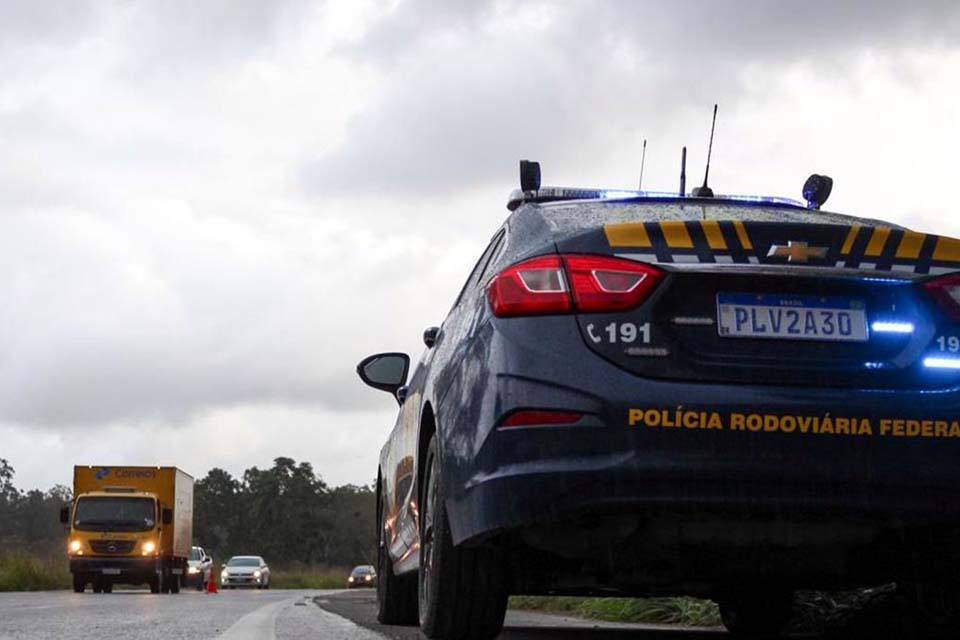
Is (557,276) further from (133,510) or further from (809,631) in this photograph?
(133,510)

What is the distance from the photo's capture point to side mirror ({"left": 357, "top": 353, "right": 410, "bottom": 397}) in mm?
7836

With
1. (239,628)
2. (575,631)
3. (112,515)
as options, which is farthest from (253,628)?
(112,515)

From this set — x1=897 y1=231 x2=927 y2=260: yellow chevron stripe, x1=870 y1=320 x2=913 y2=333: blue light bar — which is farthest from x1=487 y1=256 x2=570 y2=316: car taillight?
x1=897 y1=231 x2=927 y2=260: yellow chevron stripe

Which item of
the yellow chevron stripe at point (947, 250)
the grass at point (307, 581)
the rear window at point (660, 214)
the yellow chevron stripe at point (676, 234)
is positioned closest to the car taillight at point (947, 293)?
the yellow chevron stripe at point (947, 250)

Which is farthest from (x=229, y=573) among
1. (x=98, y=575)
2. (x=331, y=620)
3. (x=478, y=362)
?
(x=478, y=362)

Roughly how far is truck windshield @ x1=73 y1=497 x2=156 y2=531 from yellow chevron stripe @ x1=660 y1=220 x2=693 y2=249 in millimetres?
27091

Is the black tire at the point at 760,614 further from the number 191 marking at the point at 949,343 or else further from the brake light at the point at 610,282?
the brake light at the point at 610,282

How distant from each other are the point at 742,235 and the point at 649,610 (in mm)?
6130

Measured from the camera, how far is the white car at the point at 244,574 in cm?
5141

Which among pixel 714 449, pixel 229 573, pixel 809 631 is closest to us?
pixel 714 449

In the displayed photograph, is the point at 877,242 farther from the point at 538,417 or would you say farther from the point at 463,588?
the point at 463,588

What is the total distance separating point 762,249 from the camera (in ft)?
14.4

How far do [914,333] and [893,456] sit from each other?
387 millimetres

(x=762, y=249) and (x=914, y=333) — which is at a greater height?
(x=762, y=249)
